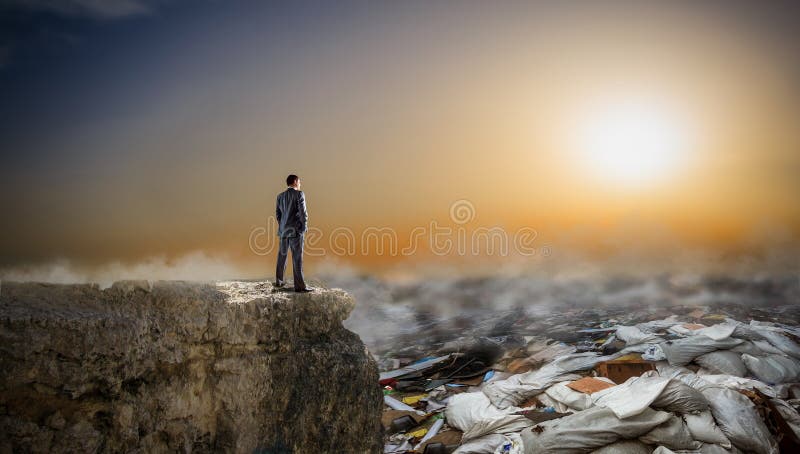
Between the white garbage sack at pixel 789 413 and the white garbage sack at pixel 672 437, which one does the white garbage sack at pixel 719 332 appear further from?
the white garbage sack at pixel 672 437

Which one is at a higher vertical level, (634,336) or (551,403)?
(634,336)

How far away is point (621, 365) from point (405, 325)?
6348mm

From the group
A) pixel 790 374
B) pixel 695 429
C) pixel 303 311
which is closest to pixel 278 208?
pixel 303 311

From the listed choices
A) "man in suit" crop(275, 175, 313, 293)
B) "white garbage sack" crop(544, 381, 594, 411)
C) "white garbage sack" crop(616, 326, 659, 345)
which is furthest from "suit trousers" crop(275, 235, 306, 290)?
"white garbage sack" crop(616, 326, 659, 345)

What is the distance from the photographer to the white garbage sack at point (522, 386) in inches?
251

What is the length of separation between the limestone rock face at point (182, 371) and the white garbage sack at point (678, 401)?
3304 mm

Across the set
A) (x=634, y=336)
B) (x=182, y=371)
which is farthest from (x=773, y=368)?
(x=182, y=371)

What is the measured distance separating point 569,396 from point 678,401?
4.38 ft

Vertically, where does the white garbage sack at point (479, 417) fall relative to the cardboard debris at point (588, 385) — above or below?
below

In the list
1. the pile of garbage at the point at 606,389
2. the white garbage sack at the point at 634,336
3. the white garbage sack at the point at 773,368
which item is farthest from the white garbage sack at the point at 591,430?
the white garbage sack at the point at 634,336

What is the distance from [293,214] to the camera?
3.96 m

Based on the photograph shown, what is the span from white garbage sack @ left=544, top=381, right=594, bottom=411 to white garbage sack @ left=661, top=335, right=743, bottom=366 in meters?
1.75

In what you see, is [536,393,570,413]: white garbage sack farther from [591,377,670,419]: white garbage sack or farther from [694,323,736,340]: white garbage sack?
[694,323,736,340]: white garbage sack

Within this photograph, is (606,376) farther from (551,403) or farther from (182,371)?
(182,371)
